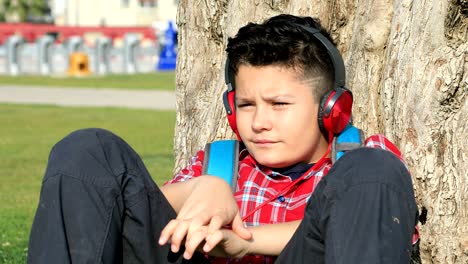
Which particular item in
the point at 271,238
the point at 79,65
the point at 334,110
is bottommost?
the point at 79,65

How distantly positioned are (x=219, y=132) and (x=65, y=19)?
7610 cm

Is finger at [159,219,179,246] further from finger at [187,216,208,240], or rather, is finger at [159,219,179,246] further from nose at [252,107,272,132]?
nose at [252,107,272,132]

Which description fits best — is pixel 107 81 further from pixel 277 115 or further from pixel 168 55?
pixel 277 115

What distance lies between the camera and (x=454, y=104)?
Result: 3.75 metres

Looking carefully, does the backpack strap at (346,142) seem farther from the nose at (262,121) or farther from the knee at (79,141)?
the knee at (79,141)

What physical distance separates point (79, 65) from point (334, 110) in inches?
990

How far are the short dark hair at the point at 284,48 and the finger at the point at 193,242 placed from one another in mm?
720

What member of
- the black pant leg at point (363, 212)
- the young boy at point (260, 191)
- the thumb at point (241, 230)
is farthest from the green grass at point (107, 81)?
the black pant leg at point (363, 212)

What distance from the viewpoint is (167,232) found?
3002 mm

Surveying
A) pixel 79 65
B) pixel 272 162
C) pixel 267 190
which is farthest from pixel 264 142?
pixel 79 65

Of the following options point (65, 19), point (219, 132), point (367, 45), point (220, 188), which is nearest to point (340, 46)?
point (367, 45)

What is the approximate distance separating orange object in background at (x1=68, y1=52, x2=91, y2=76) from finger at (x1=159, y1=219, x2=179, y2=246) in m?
25.1

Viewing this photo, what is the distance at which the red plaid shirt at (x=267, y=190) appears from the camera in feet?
11.3

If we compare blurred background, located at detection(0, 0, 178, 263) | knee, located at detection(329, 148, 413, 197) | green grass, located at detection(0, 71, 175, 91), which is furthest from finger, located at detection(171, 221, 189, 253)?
green grass, located at detection(0, 71, 175, 91)
